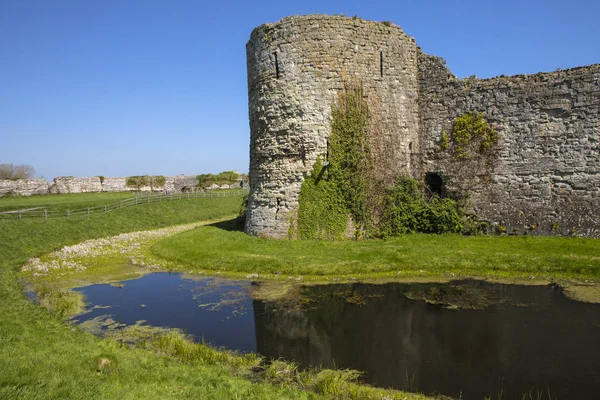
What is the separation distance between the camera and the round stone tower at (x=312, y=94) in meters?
16.2

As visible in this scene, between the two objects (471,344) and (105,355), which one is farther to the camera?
(471,344)

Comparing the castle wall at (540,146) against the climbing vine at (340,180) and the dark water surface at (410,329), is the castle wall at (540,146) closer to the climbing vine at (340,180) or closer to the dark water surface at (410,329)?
the climbing vine at (340,180)

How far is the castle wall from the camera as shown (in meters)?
14.6

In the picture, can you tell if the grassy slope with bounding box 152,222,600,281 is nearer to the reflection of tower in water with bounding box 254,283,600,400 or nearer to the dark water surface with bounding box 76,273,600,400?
the dark water surface with bounding box 76,273,600,400

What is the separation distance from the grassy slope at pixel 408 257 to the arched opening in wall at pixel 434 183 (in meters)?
2.82

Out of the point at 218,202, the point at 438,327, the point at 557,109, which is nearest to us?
the point at 438,327

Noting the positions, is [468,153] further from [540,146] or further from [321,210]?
[321,210]

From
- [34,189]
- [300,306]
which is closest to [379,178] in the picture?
[300,306]

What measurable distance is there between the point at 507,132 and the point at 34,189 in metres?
36.9

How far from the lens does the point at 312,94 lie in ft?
53.3

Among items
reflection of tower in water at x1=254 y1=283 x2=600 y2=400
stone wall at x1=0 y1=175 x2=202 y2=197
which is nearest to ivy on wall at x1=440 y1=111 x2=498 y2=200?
reflection of tower in water at x1=254 y1=283 x2=600 y2=400

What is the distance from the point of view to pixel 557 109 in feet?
49.4

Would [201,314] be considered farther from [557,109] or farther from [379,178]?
[557,109]

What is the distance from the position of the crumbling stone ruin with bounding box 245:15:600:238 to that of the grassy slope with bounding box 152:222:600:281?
1.41 metres
